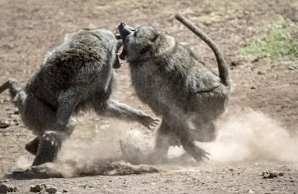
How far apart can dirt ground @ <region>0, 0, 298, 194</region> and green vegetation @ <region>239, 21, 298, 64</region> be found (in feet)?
0.50

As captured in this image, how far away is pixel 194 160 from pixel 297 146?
1251 millimetres

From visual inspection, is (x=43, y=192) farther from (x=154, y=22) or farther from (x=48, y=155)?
(x=154, y=22)

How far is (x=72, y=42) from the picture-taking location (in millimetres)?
7848

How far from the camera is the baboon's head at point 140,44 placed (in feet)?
26.0

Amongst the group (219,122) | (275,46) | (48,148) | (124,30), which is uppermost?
(124,30)

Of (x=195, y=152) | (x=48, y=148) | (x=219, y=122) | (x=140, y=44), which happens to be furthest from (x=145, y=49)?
(x=219, y=122)

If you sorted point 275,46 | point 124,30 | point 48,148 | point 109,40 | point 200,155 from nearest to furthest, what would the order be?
point 48,148
point 200,155
point 109,40
point 124,30
point 275,46

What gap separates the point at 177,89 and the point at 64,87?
123cm

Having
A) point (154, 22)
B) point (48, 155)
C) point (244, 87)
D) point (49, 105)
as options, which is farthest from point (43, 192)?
point (154, 22)

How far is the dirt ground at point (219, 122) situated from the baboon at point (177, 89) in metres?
0.38

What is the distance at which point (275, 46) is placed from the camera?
444 inches

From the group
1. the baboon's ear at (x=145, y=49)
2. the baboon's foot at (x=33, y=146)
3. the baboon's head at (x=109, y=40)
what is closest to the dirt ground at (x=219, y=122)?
the baboon's foot at (x=33, y=146)

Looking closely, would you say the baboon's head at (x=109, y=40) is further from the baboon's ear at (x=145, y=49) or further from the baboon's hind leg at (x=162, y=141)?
the baboon's hind leg at (x=162, y=141)

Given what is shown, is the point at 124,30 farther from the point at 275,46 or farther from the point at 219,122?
the point at 275,46
